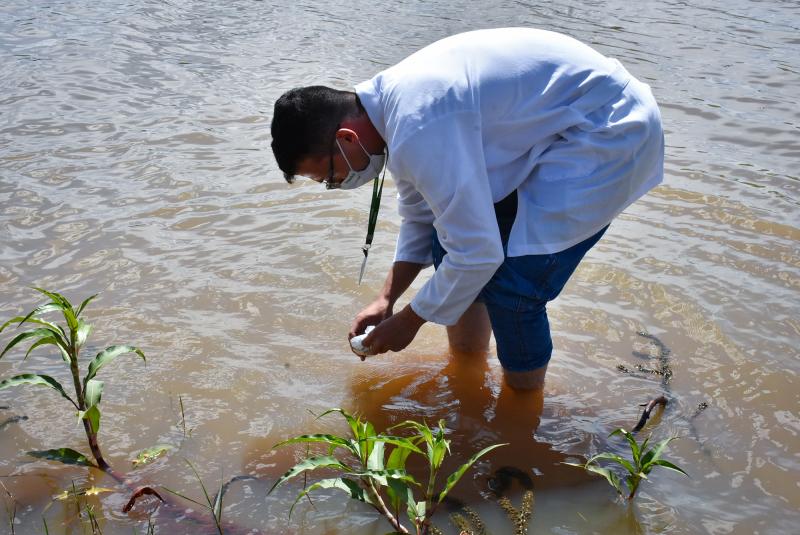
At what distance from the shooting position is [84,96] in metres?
7.27

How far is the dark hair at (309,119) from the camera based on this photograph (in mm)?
2930

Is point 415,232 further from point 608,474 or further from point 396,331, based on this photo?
point 608,474

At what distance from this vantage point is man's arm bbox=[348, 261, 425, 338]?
138 inches

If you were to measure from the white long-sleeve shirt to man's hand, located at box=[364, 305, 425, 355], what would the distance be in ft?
0.21

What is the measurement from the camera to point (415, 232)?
3645 millimetres

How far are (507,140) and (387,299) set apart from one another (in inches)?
37.7

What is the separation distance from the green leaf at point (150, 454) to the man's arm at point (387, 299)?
84cm

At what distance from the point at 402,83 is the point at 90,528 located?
1.80m

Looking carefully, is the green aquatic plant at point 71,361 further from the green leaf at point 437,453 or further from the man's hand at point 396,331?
the green leaf at point 437,453

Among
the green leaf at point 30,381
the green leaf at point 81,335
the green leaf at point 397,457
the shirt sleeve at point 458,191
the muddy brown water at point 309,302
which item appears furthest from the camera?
the muddy brown water at point 309,302

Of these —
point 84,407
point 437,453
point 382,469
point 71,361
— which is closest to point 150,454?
point 84,407

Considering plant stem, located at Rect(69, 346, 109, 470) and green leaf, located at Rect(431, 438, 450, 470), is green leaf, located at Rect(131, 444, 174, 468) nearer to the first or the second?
plant stem, located at Rect(69, 346, 109, 470)

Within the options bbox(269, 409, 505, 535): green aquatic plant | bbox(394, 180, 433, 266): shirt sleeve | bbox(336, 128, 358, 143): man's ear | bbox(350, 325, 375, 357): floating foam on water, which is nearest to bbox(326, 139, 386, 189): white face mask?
bbox(336, 128, 358, 143): man's ear

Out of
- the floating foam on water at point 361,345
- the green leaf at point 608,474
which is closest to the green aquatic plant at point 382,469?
the green leaf at point 608,474
